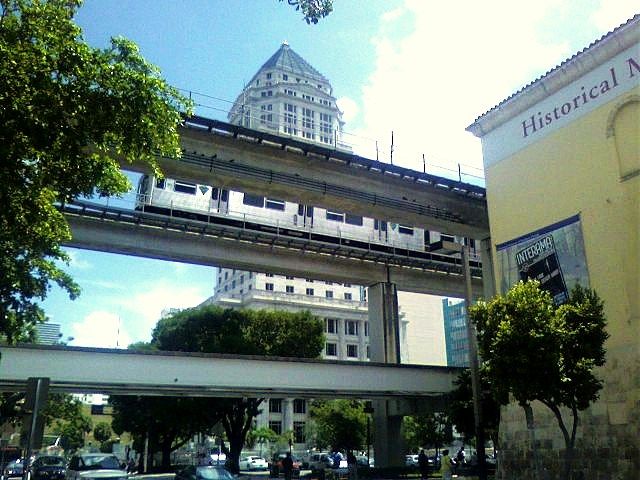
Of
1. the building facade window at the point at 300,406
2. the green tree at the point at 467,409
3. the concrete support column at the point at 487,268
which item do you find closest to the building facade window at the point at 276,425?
the building facade window at the point at 300,406

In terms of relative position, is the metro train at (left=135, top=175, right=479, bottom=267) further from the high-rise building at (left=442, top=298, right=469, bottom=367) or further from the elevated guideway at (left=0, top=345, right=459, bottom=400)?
the high-rise building at (left=442, top=298, right=469, bottom=367)

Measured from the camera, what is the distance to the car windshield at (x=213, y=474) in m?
18.3

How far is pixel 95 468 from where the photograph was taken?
21.7 m

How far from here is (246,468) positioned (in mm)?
54656

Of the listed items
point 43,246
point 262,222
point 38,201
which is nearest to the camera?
point 38,201

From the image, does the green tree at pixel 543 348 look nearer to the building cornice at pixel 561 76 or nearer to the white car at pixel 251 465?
the building cornice at pixel 561 76

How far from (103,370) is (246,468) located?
112ft

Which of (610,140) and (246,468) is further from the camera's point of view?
(246,468)

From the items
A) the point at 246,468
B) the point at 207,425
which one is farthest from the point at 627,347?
the point at 246,468

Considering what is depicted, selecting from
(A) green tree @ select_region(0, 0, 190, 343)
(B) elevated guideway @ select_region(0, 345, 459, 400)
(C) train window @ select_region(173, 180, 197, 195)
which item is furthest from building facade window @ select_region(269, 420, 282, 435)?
(A) green tree @ select_region(0, 0, 190, 343)

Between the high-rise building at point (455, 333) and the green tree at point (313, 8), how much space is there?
123 metres

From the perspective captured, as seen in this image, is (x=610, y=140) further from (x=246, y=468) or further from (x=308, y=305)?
(x=308, y=305)

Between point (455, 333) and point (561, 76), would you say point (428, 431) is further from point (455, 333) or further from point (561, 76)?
point (455, 333)

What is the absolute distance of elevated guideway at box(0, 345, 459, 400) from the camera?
23.5 metres
